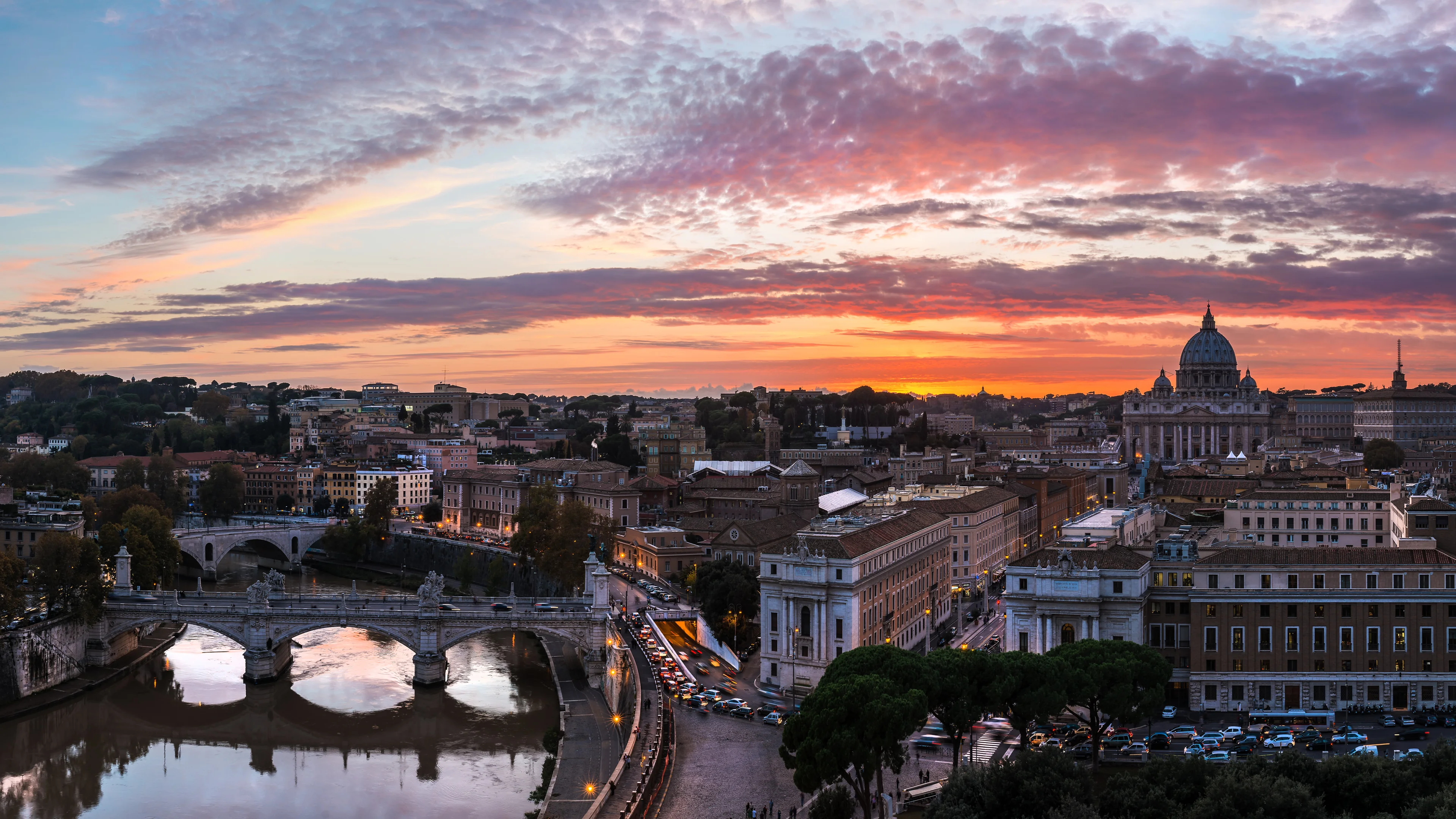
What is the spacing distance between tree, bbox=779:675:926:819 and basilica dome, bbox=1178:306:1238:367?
102 metres

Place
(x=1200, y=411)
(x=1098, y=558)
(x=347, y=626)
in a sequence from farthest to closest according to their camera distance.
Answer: (x=1200, y=411)
(x=347, y=626)
(x=1098, y=558)

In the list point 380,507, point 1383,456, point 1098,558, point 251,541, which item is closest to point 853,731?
point 1098,558

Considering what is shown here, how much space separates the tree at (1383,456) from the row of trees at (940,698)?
189ft

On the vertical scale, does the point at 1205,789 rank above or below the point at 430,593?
below

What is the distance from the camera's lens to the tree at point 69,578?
1462 inches

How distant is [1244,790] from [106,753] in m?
25.4

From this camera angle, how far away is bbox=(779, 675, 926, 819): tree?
2202 centimetres

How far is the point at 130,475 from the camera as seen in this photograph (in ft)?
249

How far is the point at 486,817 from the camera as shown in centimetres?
2664

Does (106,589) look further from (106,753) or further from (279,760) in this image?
(279,760)

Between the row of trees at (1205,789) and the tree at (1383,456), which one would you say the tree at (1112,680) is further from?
the tree at (1383,456)

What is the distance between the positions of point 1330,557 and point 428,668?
22.8 m

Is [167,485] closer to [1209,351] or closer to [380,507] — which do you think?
[380,507]

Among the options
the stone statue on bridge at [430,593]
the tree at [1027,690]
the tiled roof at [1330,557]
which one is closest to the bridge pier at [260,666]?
the stone statue on bridge at [430,593]
